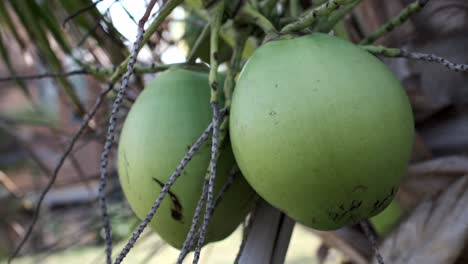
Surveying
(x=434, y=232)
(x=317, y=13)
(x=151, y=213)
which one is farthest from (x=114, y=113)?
(x=434, y=232)

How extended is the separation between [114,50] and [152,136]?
1.15 ft

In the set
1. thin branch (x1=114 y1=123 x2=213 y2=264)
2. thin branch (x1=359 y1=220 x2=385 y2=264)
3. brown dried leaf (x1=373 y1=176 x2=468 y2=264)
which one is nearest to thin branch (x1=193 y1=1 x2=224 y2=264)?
thin branch (x1=114 y1=123 x2=213 y2=264)

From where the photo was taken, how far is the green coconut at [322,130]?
49 cm

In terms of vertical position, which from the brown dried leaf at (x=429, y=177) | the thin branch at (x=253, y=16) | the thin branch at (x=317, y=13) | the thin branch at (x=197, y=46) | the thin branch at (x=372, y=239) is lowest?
the brown dried leaf at (x=429, y=177)

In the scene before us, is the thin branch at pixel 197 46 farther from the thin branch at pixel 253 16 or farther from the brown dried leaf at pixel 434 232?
the brown dried leaf at pixel 434 232

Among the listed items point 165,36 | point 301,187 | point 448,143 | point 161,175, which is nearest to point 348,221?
point 301,187

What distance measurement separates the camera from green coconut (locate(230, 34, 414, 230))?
0.49 m

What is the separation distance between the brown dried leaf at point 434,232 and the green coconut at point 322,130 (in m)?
0.39

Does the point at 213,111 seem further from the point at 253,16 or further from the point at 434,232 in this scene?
the point at 434,232

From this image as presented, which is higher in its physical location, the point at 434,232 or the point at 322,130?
the point at 322,130

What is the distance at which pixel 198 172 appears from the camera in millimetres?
590

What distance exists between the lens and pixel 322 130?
1.59 ft

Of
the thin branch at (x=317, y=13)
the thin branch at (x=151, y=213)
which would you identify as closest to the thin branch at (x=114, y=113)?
the thin branch at (x=151, y=213)

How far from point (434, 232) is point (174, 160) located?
52cm
